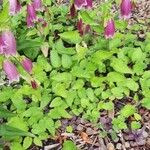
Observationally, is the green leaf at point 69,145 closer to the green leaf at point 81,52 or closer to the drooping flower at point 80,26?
the green leaf at point 81,52

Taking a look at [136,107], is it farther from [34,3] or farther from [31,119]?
[34,3]

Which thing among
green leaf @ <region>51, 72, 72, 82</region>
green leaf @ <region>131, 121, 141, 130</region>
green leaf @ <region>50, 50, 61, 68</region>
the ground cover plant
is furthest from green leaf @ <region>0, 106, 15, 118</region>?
green leaf @ <region>131, 121, 141, 130</region>

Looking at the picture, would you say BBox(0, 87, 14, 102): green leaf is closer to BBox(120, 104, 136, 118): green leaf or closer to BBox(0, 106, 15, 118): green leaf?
BBox(0, 106, 15, 118): green leaf

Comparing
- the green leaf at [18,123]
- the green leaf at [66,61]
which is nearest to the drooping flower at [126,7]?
the green leaf at [66,61]

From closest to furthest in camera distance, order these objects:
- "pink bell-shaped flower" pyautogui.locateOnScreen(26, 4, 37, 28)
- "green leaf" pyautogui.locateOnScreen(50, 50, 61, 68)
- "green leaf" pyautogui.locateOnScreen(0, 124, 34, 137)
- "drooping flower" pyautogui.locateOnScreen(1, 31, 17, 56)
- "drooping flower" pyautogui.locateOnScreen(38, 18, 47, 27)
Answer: "drooping flower" pyautogui.locateOnScreen(1, 31, 17, 56)
"green leaf" pyautogui.locateOnScreen(0, 124, 34, 137)
"pink bell-shaped flower" pyautogui.locateOnScreen(26, 4, 37, 28)
"green leaf" pyautogui.locateOnScreen(50, 50, 61, 68)
"drooping flower" pyautogui.locateOnScreen(38, 18, 47, 27)

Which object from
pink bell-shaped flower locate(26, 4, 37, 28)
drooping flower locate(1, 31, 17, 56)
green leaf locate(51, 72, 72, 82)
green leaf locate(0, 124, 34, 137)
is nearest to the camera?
drooping flower locate(1, 31, 17, 56)

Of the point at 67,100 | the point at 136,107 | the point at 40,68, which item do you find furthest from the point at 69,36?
the point at 136,107
